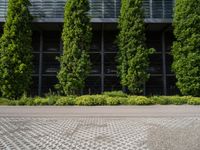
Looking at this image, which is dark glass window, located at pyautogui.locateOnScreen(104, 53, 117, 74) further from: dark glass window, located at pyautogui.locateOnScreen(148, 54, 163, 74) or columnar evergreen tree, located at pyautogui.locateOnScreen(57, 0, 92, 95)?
columnar evergreen tree, located at pyautogui.locateOnScreen(57, 0, 92, 95)

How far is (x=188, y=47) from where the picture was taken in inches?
833

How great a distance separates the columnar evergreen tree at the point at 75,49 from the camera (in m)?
20.9

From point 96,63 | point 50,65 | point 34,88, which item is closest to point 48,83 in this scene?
point 34,88

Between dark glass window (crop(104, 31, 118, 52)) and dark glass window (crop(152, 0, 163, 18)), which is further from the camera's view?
dark glass window (crop(104, 31, 118, 52))

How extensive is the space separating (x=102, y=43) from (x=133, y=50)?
261 inches

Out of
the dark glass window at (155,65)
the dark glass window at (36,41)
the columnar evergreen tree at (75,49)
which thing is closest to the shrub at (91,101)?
the columnar evergreen tree at (75,49)

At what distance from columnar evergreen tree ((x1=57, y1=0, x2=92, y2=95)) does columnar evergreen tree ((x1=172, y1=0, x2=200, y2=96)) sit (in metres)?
7.22

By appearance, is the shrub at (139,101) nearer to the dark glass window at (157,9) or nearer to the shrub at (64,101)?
the shrub at (64,101)

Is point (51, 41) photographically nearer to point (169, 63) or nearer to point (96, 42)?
point (96, 42)

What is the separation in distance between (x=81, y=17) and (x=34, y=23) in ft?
18.9

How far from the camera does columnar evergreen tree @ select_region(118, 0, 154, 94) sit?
21547mm

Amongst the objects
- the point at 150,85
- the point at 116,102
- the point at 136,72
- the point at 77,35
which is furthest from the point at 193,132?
the point at 150,85

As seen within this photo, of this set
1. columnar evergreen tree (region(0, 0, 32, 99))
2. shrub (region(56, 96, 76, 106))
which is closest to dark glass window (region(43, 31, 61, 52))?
columnar evergreen tree (region(0, 0, 32, 99))

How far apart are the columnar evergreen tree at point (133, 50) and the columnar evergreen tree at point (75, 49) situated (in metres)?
2.96
